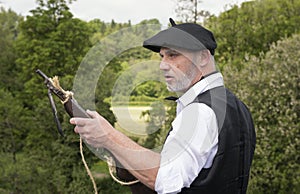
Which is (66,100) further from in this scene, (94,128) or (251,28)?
(251,28)

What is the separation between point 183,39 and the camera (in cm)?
181

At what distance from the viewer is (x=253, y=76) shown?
51.1ft

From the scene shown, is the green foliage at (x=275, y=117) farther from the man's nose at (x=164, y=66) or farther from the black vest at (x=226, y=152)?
the man's nose at (x=164, y=66)

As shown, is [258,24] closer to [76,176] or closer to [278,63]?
[278,63]

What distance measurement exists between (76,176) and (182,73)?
15129 mm

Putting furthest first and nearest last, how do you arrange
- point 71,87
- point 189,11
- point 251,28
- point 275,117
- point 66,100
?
point 251,28 → point 189,11 → point 275,117 → point 71,87 → point 66,100

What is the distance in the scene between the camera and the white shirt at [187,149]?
1611 millimetres

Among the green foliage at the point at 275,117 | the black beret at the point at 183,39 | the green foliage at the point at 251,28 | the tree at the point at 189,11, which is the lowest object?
the green foliage at the point at 275,117

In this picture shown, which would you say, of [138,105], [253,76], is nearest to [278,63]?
[253,76]

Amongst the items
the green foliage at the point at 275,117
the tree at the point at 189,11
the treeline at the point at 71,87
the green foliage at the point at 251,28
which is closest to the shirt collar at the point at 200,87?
the treeline at the point at 71,87

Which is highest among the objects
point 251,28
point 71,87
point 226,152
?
point 226,152

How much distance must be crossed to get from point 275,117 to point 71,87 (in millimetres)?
7190

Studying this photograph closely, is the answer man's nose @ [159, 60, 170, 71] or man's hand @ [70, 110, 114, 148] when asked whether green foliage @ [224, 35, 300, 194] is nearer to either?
man's nose @ [159, 60, 170, 71]

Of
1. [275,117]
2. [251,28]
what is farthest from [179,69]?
[251,28]
